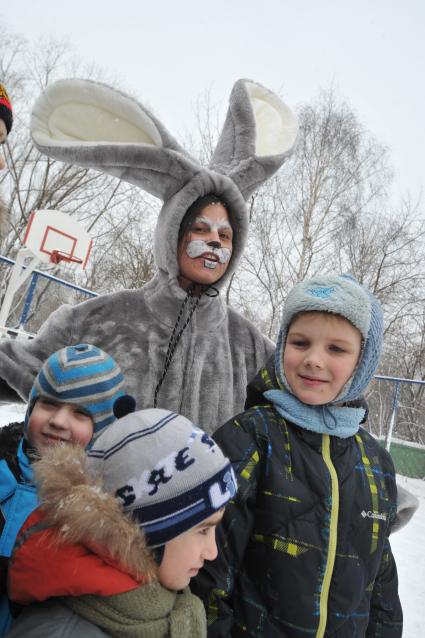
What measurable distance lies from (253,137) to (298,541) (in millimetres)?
1564

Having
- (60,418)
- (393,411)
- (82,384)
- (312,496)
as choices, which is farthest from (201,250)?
(393,411)

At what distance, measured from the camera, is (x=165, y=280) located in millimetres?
1766

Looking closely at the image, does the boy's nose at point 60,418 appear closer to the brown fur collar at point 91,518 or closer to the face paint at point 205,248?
the brown fur collar at point 91,518

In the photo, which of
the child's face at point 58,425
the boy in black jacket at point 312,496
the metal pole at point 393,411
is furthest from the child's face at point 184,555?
the metal pole at point 393,411

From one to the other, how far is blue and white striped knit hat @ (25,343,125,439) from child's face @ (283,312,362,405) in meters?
0.54

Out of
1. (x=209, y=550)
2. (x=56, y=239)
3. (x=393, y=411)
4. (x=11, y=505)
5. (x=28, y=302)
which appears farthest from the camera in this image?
(x=56, y=239)

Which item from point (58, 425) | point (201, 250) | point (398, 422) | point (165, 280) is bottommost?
point (398, 422)

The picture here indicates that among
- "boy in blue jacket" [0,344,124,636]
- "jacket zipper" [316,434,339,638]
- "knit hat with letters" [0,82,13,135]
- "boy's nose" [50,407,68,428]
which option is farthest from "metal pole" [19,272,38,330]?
"jacket zipper" [316,434,339,638]

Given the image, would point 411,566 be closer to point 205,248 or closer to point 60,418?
point 205,248

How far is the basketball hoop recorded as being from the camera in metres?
10.1

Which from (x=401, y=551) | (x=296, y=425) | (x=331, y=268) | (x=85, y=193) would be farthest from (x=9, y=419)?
(x=85, y=193)

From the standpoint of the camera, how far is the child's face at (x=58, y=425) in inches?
49.9

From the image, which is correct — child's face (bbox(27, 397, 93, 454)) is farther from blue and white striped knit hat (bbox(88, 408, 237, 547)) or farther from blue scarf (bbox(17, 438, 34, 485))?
blue and white striped knit hat (bbox(88, 408, 237, 547))

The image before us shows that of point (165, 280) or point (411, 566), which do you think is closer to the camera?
point (165, 280)
